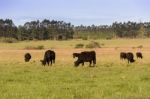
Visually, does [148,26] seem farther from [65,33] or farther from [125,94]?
[125,94]

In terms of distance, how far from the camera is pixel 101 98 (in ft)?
47.6

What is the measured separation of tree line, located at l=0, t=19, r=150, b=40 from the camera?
135500 mm

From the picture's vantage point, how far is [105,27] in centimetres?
16725

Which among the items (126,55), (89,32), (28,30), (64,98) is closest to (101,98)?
(64,98)

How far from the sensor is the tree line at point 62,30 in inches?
5335

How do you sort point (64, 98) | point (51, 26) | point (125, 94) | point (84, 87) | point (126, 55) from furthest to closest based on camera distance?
point (51, 26) → point (126, 55) → point (84, 87) → point (125, 94) → point (64, 98)

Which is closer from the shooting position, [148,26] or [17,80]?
[17,80]

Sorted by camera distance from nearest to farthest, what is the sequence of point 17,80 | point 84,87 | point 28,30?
1. point 84,87
2. point 17,80
3. point 28,30

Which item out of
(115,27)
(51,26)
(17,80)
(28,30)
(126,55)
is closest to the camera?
(17,80)

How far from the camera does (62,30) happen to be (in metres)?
146

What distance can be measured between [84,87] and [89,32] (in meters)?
145

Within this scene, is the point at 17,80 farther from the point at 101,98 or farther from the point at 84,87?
the point at 101,98

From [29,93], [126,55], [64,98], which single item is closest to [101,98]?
[64,98]

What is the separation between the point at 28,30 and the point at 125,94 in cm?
12402
